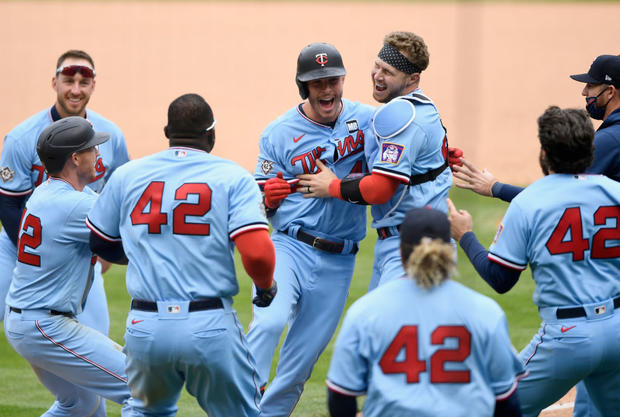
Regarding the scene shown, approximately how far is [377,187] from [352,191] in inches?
6.6

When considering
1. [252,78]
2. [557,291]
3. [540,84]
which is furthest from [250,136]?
[557,291]

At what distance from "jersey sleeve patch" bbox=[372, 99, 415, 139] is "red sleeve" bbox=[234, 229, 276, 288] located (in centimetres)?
101

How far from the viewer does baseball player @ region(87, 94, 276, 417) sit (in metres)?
3.61

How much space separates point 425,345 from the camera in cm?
281

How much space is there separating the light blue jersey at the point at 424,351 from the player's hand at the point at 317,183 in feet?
5.97

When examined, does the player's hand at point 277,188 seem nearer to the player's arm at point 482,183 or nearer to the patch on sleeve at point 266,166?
the patch on sleeve at point 266,166

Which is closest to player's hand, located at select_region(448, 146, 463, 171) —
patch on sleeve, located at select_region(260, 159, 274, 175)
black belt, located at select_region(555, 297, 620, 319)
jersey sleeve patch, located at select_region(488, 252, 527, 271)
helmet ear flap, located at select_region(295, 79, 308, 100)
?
helmet ear flap, located at select_region(295, 79, 308, 100)

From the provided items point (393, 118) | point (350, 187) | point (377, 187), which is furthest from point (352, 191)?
point (393, 118)

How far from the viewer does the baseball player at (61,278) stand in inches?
164

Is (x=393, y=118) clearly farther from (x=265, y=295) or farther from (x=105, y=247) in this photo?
(x=105, y=247)

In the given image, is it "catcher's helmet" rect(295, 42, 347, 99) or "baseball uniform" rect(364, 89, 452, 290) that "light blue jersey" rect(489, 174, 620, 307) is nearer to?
"baseball uniform" rect(364, 89, 452, 290)

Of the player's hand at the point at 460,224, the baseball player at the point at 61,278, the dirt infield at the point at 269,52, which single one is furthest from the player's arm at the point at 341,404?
the dirt infield at the point at 269,52

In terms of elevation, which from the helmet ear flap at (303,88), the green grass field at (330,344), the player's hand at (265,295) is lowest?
the green grass field at (330,344)

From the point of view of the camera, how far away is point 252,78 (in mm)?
20656
